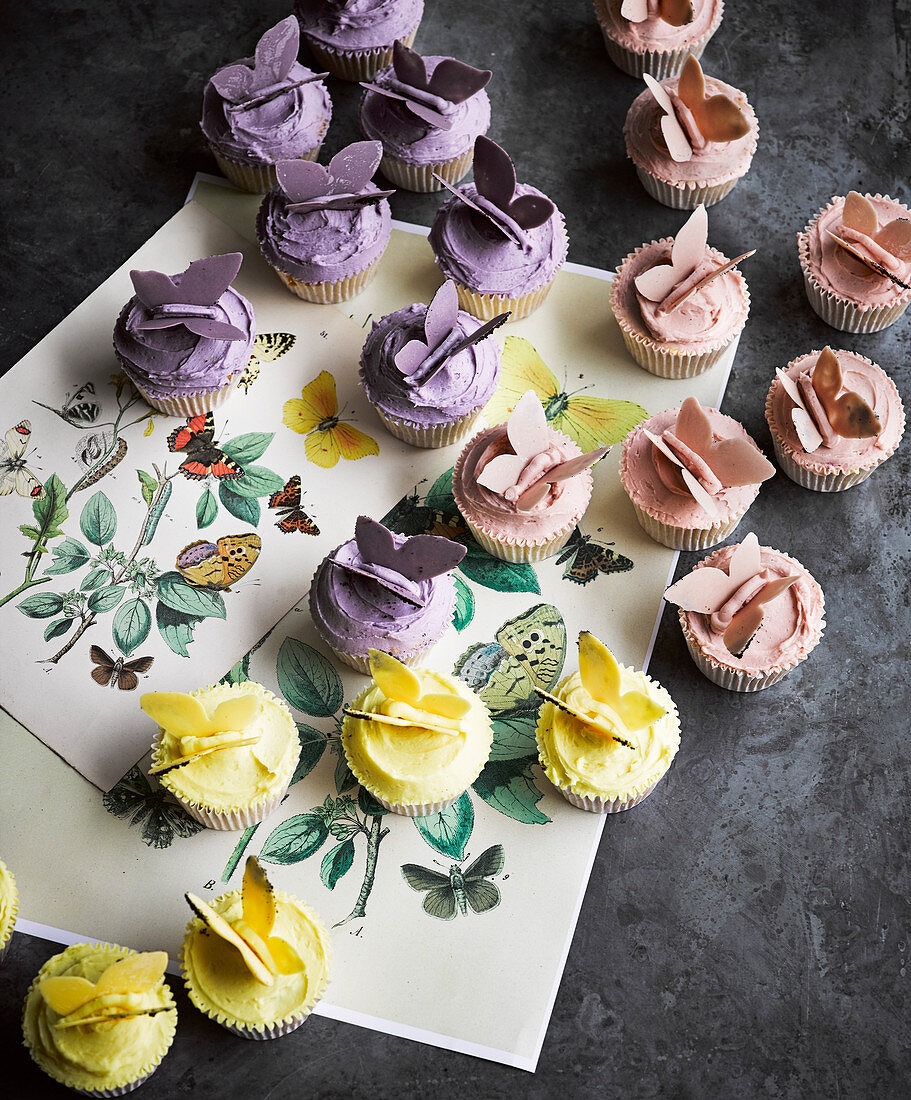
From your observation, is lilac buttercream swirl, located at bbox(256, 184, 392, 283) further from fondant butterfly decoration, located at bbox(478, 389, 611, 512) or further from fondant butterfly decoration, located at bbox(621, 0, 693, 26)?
fondant butterfly decoration, located at bbox(621, 0, 693, 26)

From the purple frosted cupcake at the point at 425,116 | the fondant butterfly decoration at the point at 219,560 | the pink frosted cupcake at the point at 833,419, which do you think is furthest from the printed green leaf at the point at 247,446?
the pink frosted cupcake at the point at 833,419

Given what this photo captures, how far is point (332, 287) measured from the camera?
4836 millimetres

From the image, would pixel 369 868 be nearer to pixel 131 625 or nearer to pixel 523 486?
pixel 131 625

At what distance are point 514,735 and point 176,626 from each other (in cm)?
131

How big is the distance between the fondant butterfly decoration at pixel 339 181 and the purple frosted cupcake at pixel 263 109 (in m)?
0.38

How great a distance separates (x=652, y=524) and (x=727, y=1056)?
1.85 metres

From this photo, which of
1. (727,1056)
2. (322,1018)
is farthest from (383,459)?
(727,1056)

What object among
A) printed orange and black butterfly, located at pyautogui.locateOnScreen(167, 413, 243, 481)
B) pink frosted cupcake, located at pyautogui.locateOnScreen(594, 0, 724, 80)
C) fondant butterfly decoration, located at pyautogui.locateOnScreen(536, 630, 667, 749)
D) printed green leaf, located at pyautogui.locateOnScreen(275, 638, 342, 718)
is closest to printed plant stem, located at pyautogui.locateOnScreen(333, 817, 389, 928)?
printed green leaf, located at pyautogui.locateOnScreen(275, 638, 342, 718)

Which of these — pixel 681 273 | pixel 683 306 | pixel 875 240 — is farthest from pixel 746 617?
pixel 875 240

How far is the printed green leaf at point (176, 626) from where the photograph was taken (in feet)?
14.1

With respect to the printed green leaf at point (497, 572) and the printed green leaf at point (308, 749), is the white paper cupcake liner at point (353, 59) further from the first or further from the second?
the printed green leaf at point (308, 749)

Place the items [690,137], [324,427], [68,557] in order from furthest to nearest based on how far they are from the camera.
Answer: [690,137] → [324,427] → [68,557]

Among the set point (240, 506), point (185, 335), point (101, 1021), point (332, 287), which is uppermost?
point (332, 287)

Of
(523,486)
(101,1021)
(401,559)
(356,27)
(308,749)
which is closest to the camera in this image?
(101,1021)
